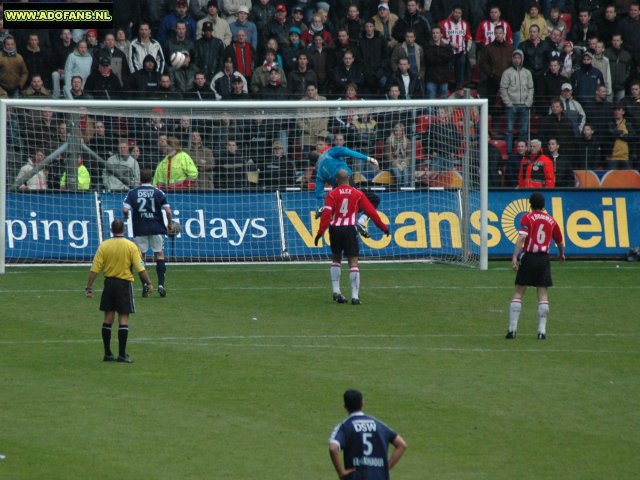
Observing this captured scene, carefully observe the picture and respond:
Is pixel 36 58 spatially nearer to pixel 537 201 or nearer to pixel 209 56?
pixel 209 56

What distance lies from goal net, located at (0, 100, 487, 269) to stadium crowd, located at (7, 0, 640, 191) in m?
0.05

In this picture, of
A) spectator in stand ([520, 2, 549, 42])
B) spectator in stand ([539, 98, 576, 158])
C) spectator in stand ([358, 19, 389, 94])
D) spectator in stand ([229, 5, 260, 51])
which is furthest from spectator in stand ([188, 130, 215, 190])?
spectator in stand ([520, 2, 549, 42])

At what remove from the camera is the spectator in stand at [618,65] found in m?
30.7

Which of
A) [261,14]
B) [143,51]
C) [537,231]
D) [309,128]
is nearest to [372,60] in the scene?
[261,14]

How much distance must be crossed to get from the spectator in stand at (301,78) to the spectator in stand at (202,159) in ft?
9.91

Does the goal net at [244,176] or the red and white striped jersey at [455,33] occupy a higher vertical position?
the red and white striped jersey at [455,33]

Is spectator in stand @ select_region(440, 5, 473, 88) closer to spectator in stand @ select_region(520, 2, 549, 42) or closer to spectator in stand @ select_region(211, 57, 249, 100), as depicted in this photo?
spectator in stand @ select_region(520, 2, 549, 42)

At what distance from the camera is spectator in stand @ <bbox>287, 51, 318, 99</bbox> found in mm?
28531

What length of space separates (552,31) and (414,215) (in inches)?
283

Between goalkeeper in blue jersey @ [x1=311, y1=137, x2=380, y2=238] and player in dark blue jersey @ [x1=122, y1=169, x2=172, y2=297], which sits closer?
player in dark blue jersey @ [x1=122, y1=169, x2=172, y2=297]

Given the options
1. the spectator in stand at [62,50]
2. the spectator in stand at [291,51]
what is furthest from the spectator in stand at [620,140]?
the spectator in stand at [62,50]

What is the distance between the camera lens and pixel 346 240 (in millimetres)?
20891

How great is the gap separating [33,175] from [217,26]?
660cm

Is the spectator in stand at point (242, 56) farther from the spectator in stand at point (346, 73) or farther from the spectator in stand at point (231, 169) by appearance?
the spectator in stand at point (231, 169)
